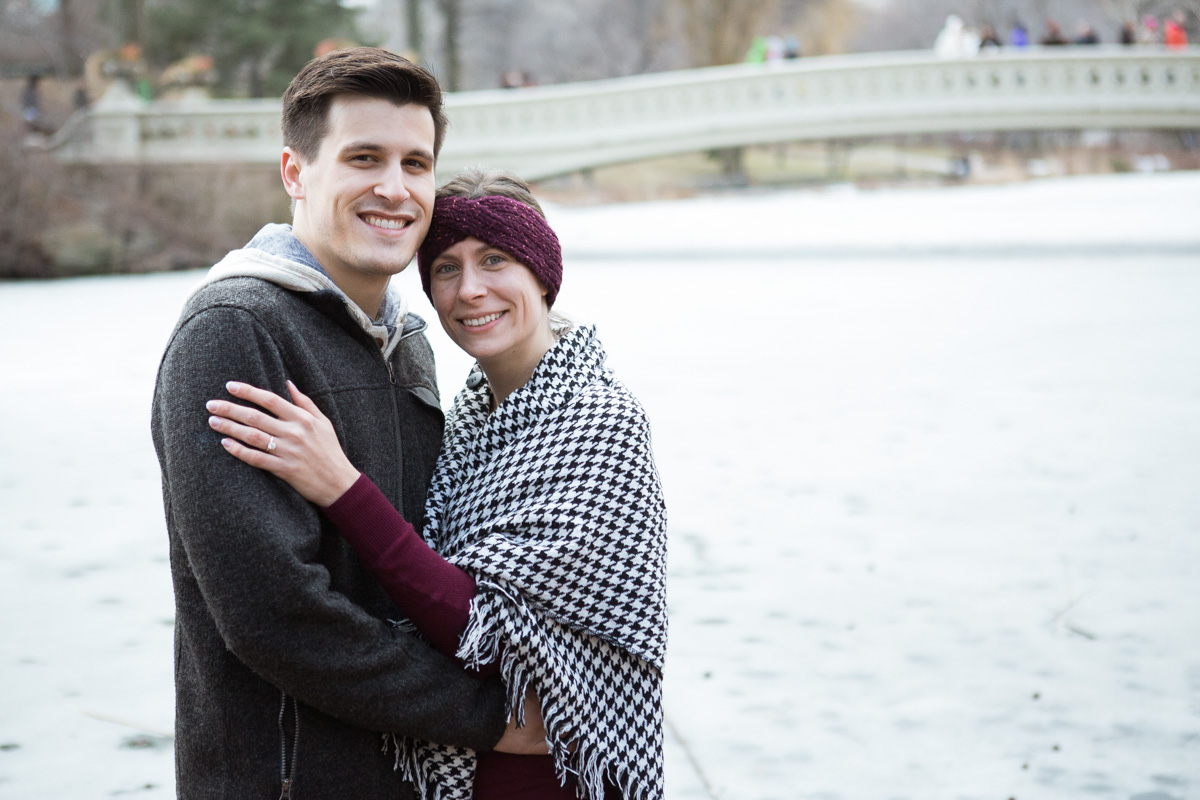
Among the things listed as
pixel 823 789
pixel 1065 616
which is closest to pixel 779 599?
pixel 1065 616

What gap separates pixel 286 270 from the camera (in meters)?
2.15

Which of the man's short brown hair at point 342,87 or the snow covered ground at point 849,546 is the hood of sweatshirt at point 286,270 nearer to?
the man's short brown hair at point 342,87

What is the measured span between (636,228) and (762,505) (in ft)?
59.8

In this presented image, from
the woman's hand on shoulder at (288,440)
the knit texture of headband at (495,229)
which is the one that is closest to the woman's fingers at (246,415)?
the woman's hand on shoulder at (288,440)

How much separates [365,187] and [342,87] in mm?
193

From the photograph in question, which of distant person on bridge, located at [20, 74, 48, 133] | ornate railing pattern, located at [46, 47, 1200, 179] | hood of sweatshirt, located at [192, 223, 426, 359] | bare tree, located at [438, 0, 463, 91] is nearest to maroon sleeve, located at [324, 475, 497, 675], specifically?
hood of sweatshirt, located at [192, 223, 426, 359]

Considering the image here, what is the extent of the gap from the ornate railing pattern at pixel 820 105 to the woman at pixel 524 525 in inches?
897

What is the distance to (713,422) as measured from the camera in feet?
27.6

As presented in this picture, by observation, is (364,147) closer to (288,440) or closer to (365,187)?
(365,187)

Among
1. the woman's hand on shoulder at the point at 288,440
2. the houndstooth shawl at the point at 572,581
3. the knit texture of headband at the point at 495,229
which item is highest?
the knit texture of headband at the point at 495,229

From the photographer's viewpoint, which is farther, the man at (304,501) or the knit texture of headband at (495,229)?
the knit texture of headband at (495,229)

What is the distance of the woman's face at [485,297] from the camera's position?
2.46 m

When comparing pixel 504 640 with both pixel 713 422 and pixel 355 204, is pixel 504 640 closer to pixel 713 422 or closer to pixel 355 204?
pixel 355 204

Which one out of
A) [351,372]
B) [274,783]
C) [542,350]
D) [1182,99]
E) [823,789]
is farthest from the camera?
[1182,99]
